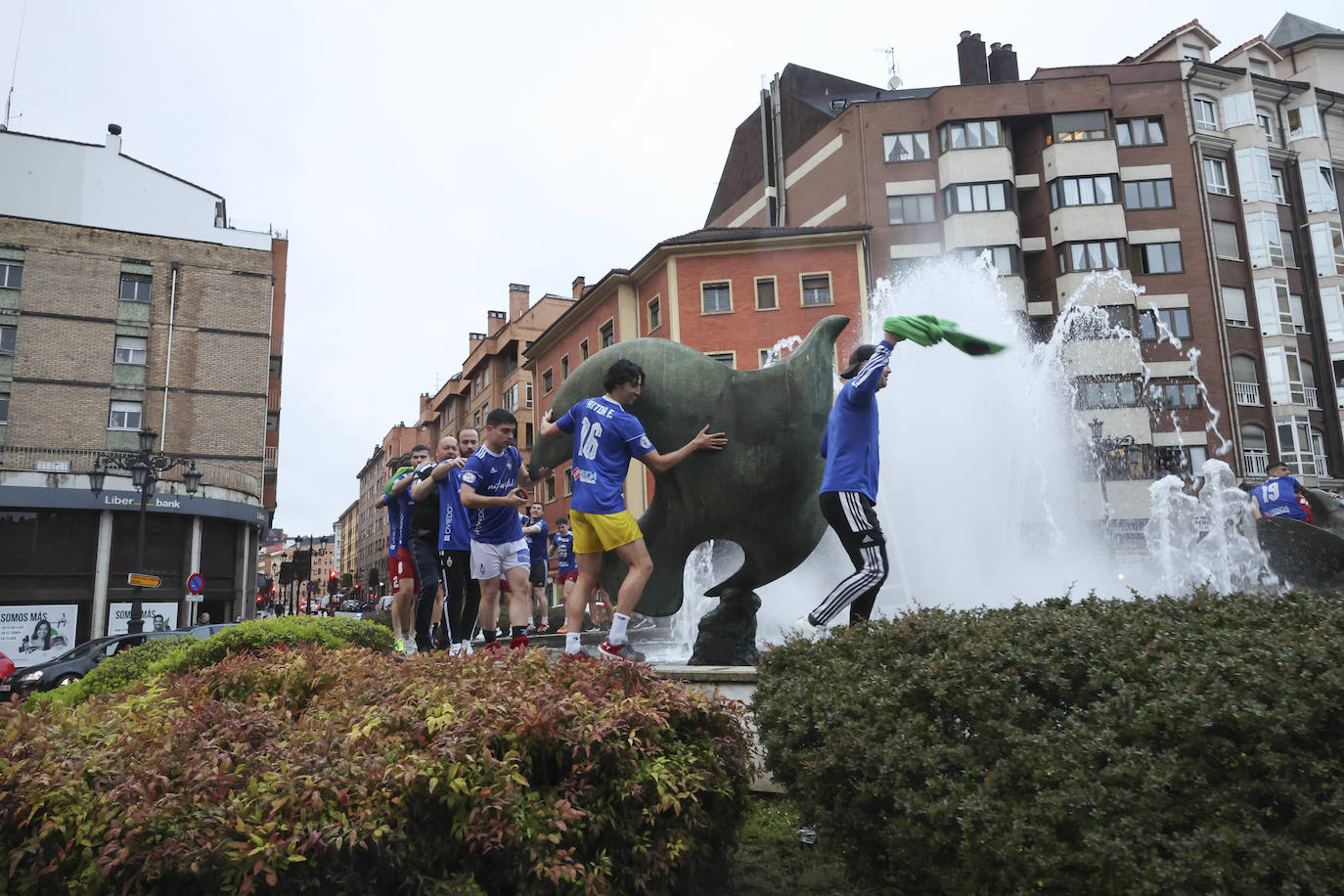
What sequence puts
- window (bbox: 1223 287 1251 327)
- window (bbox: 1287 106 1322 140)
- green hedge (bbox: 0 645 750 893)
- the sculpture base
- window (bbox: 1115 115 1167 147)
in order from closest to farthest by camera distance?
green hedge (bbox: 0 645 750 893) < the sculpture base < window (bbox: 1223 287 1251 327) < window (bbox: 1115 115 1167 147) < window (bbox: 1287 106 1322 140)

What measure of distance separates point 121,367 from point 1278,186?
5086 centimetres

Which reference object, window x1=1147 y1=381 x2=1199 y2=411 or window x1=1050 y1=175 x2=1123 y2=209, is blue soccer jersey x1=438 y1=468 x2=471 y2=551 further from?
window x1=1050 y1=175 x2=1123 y2=209

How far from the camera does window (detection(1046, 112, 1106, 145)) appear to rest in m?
37.6

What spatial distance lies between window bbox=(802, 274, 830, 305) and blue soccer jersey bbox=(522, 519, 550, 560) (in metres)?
24.3

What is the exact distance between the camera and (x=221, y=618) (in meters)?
33.3

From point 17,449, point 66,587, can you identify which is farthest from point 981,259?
point 17,449

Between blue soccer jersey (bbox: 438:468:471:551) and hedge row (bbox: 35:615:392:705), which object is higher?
blue soccer jersey (bbox: 438:468:471:551)

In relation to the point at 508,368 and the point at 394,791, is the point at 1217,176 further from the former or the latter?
the point at 394,791

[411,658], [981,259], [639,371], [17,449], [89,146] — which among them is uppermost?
[89,146]

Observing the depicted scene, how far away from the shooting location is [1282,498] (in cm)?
966

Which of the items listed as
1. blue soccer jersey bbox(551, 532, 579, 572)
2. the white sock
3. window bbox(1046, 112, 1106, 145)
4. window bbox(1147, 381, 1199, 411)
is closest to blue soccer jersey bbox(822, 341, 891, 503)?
the white sock

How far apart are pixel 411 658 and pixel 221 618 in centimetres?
3385

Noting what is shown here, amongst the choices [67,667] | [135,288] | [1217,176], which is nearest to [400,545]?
[67,667]

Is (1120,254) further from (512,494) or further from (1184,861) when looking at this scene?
(1184,861)
